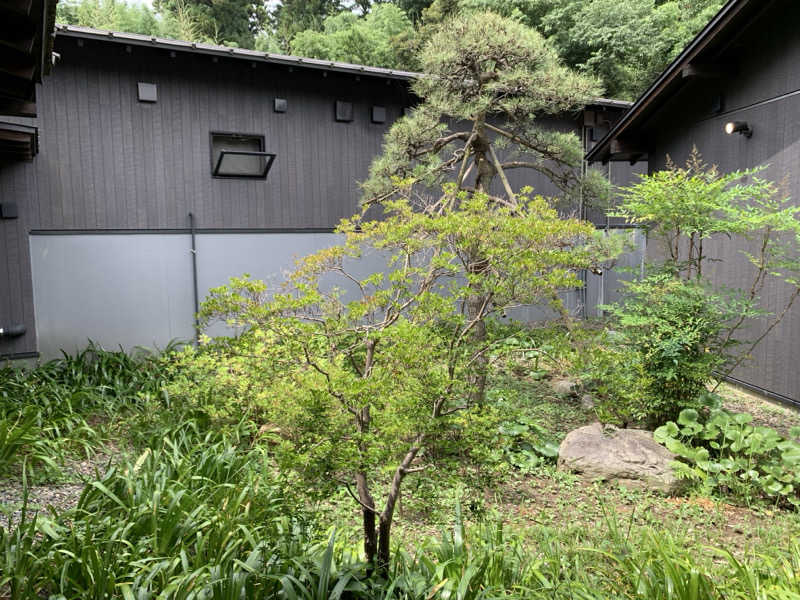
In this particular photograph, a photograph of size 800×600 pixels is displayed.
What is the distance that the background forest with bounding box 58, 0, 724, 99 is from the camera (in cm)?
1571

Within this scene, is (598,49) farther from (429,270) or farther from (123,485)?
(123,485)

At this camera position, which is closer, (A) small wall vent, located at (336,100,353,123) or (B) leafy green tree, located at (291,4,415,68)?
(A) small wall vent, located at (336,100,353,123)

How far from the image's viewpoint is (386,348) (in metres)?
2.90

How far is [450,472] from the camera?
9.07ft

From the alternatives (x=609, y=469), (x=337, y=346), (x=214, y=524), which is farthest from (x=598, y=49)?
(x=214, y=524)

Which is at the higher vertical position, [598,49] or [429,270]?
[598,49]

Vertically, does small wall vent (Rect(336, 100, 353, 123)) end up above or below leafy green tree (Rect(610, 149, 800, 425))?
above

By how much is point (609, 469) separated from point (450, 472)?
7.86ft

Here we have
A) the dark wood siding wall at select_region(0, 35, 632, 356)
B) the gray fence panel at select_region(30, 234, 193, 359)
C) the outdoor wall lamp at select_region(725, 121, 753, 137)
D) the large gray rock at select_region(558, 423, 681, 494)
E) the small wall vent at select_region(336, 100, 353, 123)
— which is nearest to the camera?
the large gray rock at select_region(558, 423, 681, 494)

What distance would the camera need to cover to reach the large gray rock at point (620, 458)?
4516 millimetres

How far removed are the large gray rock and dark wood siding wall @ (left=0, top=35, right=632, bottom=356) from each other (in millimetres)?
5222

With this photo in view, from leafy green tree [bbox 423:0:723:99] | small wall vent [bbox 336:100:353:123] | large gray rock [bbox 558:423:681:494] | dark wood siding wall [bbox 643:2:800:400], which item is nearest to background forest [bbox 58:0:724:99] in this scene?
leafy green tree [bbox 423:0:723:99]

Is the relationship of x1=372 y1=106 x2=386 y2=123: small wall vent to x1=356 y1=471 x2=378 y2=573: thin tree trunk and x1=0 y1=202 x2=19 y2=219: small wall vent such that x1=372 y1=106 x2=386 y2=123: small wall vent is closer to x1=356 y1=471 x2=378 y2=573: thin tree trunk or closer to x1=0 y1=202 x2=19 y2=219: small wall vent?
x1=0 y1=202 x2=19 y2=219: small wall vent

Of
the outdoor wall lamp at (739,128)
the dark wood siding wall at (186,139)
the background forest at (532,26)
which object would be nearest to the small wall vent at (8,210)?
the dark wood siding wall at (186,139)
